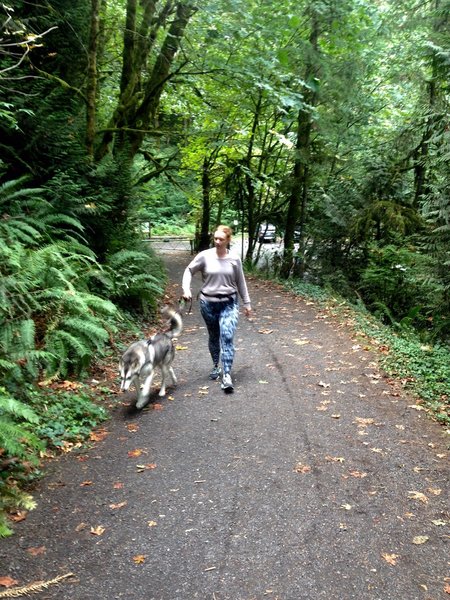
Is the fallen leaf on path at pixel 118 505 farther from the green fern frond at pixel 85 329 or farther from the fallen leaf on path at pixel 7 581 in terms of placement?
the green fern frond at pixel 85 329

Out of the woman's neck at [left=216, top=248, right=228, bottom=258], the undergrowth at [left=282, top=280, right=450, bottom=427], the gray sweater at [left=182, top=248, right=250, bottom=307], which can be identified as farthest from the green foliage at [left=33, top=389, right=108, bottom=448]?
the undergrowth at [left=282, top=280, right=450, bottom=427]

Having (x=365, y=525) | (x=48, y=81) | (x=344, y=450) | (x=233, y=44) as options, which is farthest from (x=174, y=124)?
(x=365, y=525)

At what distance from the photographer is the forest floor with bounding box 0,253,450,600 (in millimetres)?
3340

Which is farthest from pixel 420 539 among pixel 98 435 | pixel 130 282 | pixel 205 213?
pixel 205 213

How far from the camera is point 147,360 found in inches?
245

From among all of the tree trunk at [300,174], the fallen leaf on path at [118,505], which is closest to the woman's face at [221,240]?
the fallen leaf on path at [118,505]

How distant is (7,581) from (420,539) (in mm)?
3133

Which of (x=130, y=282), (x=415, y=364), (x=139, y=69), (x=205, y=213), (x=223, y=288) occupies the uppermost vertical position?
(x=139, y=69)

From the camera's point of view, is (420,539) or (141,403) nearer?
(420,539)

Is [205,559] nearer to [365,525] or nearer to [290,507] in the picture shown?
[290,507]

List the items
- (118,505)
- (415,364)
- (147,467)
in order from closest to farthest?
(118,505), (147,467), (415,364)

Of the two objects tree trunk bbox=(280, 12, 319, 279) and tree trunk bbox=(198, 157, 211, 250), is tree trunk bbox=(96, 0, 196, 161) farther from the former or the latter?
tree trunk bbox=(198, 157, 211, 250)

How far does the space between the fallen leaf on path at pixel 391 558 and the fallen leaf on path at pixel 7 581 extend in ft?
8.77

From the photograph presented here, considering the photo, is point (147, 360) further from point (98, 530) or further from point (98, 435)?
point (98, 530)
